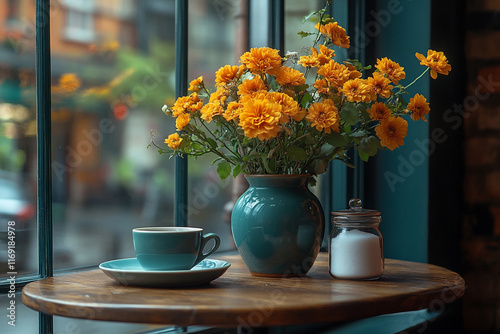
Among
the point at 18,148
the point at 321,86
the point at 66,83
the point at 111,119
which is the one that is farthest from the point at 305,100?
the point at 111,119

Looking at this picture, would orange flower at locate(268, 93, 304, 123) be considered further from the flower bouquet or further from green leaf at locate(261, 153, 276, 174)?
green leaf at locate(261, 153, 276, 174)

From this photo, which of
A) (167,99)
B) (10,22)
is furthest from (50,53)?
(167,99)

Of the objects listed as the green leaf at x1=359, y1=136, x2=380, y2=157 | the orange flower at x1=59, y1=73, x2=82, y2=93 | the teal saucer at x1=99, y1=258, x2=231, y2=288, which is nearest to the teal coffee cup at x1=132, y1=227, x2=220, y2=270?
the teal saucer at x1=99, y1=258, x2=231, y2=288

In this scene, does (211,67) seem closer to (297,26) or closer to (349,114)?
(297,26)

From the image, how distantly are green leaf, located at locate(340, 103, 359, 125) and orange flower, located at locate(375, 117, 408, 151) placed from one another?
0.18ft

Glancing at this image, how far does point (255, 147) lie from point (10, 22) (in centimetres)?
85

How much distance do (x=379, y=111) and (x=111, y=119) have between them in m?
1.58

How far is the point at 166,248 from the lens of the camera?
1066 millimetres

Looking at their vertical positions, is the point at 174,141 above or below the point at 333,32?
below

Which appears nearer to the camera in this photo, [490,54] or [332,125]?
[332,125]

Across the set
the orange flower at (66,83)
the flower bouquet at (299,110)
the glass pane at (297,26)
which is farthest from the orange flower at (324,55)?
the orange flower at (66,83)

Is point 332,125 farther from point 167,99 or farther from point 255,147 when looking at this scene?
point 167,99

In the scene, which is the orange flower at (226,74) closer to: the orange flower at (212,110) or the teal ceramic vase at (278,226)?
the orange flower at (212,110)

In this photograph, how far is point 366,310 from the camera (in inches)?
36.3
